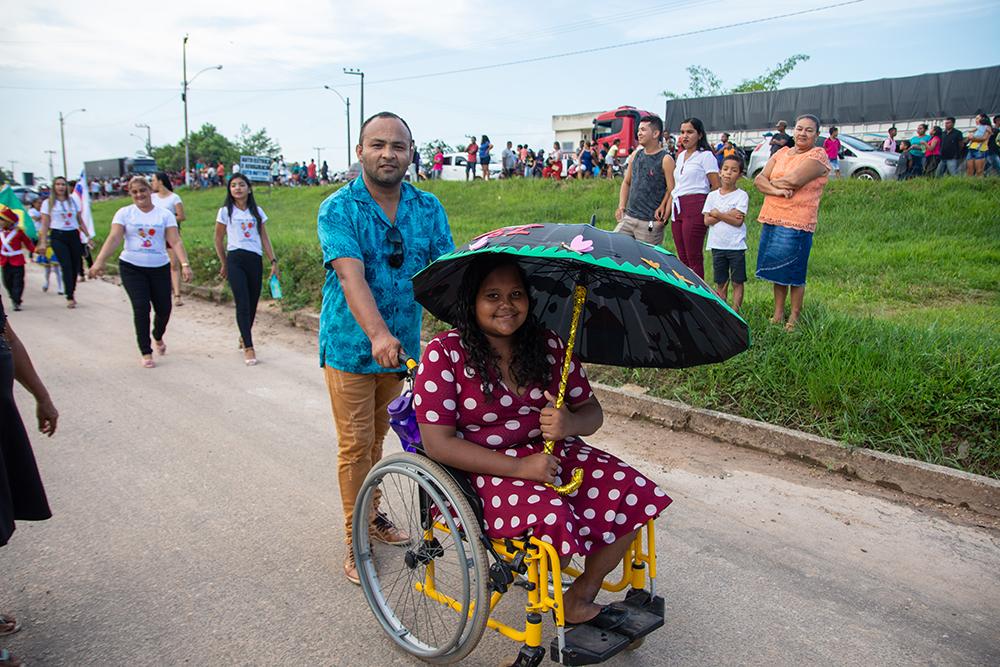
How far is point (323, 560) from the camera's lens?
11.6 feet

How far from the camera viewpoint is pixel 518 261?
2701 millimetres

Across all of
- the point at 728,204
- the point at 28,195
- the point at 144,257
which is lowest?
the point at 144,257

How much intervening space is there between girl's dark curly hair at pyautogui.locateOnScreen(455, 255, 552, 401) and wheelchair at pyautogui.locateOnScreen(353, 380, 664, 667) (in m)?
0.36

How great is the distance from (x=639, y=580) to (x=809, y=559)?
1368 millimetres

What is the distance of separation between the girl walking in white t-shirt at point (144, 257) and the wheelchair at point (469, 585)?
198 inches

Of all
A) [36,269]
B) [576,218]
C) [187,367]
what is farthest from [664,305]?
[36,269]

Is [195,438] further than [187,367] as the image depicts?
No

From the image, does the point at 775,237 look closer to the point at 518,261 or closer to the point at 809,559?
the point at 809,559

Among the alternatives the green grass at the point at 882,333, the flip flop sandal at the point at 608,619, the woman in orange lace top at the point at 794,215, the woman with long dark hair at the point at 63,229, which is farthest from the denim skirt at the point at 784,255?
the woman with long dark hair at the point at 63,229

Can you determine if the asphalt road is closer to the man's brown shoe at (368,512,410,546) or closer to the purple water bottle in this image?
the man's brown shoe at (368,512,410,546)

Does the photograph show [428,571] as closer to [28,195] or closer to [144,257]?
[144,257]

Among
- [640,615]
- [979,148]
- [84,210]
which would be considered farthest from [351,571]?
[979,148]

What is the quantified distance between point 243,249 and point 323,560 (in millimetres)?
4567

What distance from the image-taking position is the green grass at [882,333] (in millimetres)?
4551
